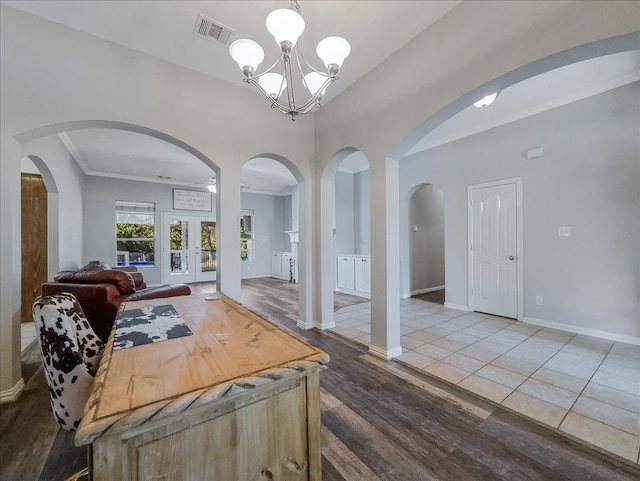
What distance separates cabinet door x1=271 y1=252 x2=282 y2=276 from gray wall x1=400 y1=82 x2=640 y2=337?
616cm

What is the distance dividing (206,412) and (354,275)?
5222 mm

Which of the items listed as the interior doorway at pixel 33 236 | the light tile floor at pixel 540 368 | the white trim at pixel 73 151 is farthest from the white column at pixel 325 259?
the interior doorway at pixel 33 236

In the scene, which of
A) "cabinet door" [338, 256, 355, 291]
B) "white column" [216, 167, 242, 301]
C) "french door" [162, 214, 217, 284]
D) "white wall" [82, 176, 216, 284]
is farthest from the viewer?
"french door" [162, 214, 217, 284]

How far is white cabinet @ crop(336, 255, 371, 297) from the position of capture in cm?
564

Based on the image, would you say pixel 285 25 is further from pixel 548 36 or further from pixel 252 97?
pixel 252 97

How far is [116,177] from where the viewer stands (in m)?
6.63

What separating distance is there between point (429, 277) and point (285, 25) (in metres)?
5.70

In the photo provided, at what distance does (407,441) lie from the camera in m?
1.64

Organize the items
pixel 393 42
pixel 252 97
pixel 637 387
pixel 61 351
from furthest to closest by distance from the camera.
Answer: pixel 252 97, pixel 393 42, pixel 637 387, pixel 61 351

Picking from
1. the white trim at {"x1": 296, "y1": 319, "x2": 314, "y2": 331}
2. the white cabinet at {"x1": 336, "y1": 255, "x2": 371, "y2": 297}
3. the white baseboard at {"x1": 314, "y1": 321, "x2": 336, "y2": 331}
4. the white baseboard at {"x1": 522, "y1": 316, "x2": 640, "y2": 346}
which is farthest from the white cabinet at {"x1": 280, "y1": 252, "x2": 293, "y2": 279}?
the white baseboard at {"x1": 522, "y1": 316, "x2": 640, "y2": 346}

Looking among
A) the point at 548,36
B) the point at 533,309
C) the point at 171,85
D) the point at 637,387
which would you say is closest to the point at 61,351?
the point at 171,85

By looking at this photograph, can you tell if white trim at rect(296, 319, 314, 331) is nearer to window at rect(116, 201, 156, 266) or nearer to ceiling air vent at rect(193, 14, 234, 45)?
ceiling air vent at rect(193, 14, 234, 45)

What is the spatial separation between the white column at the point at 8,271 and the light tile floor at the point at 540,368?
3.10 metres

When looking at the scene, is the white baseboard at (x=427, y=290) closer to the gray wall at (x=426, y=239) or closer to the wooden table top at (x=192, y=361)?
the gray wall at (x=426, y=239)
